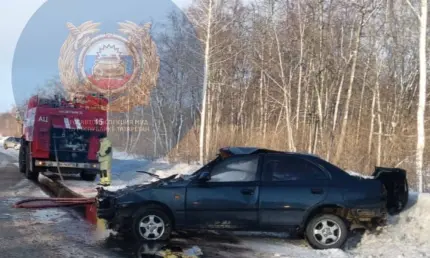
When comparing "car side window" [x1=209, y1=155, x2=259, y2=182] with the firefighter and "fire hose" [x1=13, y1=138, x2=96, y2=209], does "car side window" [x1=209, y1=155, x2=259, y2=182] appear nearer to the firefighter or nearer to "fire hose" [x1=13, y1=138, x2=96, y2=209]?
"fire hose" [x1=13, y1=138, x2=96, y2=209]

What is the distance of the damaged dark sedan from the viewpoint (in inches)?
313

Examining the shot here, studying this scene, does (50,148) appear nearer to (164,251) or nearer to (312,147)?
(164,251)

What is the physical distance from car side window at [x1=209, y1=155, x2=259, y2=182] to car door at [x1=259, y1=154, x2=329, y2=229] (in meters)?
0.19

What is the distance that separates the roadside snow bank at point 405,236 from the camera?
763cm

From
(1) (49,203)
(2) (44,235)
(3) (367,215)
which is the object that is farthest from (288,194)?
(1) (49,203)

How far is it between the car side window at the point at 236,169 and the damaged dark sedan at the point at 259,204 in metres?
0.02

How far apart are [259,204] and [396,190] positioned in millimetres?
2825

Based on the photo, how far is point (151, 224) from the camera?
8031 mm

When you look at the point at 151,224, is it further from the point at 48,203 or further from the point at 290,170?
the point at 48,203

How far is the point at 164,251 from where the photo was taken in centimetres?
724

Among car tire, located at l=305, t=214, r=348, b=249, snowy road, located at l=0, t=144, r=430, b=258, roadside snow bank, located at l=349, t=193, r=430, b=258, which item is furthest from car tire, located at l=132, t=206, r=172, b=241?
roadside snow bank, located at l=349, t=193, r=430, b=258

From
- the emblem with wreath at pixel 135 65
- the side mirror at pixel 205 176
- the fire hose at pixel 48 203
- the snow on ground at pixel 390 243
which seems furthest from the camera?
the emblem with wreath at pixel 135 65

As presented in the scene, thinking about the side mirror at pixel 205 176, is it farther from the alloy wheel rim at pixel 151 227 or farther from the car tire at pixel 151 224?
the alloy wheel rim at pixel 151 227

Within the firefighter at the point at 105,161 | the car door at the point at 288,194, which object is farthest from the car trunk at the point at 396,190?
the firefighter at the point at 105,161
